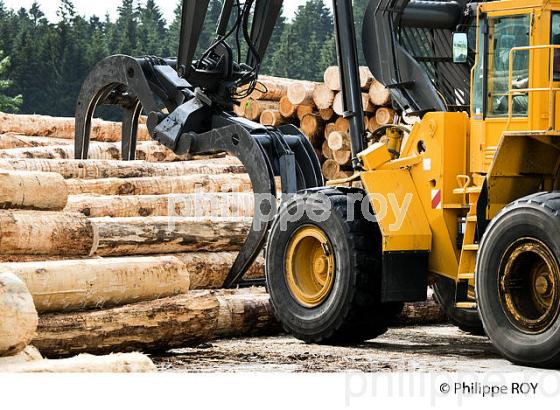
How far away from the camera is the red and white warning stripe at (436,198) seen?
9.98 m

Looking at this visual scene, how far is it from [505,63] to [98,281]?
11.9 feet

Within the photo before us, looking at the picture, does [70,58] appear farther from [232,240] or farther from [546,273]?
[546,273]

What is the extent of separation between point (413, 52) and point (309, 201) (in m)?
1.66

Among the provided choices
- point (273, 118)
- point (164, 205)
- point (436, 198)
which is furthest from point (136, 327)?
point (273, 118)

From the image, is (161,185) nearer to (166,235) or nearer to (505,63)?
(166,235)

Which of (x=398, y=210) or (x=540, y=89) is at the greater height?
(x=540, y=89)

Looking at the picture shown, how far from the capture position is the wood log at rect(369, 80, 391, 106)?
18.1m

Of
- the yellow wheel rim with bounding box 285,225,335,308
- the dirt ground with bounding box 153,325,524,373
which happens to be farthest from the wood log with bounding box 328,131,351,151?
the yellow wheel rim with bounding box 285,225,335,308

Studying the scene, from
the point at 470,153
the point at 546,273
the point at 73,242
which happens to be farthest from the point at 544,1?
the point at 73,242

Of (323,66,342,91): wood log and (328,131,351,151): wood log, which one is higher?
(323,66,342,91): wood log

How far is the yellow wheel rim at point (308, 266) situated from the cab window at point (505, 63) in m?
2.07

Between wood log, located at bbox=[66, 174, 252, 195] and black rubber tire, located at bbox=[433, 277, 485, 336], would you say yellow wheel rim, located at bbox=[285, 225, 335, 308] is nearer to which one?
black rubber tire, located at bbox=[433, 277, 485, 336]

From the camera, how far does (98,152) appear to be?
1798 centimetres

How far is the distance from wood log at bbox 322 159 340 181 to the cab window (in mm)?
9748
